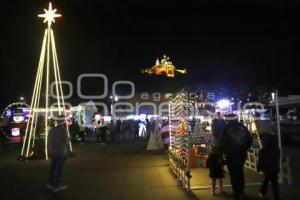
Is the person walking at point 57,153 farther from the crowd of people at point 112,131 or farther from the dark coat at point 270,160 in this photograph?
the crowd of people at point 112,131

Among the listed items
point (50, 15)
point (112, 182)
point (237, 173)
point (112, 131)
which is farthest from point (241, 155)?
point (112, 131)

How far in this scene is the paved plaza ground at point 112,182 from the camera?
10250mm

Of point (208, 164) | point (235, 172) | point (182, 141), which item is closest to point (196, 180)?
point (182, 141)

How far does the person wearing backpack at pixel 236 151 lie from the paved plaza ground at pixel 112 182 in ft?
1.47

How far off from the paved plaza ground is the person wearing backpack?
1.47 feet

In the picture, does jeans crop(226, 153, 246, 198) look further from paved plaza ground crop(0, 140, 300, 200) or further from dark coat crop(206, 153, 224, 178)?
dark coat crop(206, 153, 224, 178)

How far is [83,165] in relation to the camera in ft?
54.6

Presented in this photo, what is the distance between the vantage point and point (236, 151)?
9.44 meters

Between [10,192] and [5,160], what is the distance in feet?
28.1

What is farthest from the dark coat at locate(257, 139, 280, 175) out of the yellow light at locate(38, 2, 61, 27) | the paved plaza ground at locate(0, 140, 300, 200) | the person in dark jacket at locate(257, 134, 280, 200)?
the yellow light at locate(38, 2, 61, 27)

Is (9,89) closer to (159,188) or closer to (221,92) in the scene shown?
(221,92)

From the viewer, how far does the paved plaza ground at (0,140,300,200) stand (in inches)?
404

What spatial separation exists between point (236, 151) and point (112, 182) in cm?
408

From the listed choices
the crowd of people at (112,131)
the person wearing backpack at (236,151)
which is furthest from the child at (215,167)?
the crowd of people at (112,131)
